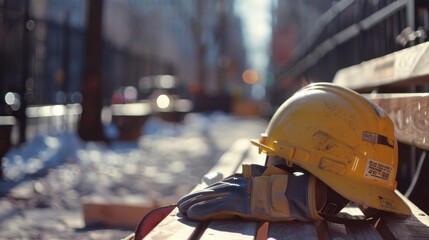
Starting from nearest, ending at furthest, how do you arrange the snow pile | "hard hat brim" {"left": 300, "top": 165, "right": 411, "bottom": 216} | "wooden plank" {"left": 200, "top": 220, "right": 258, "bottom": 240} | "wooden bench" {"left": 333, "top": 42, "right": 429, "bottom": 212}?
1. "wooden plank" {"left": 200, "top": 220, "right": 258, "bottom": 240}
2. "hard hat brim" {"left": 300, "top": 165, "right": 411, "bottom": 216}
3. "wooden bench" {"left": 333, "top": 42, "right": 429, "bottom": 212}
4. the snow pile

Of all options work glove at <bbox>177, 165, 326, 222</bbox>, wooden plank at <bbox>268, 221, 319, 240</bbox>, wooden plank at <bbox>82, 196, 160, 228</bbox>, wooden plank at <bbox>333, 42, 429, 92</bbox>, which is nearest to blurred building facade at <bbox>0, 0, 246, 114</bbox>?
wooden plank at <bbox>82, 196, 160, 228</bbox>

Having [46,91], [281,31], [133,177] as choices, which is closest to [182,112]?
[281,31]

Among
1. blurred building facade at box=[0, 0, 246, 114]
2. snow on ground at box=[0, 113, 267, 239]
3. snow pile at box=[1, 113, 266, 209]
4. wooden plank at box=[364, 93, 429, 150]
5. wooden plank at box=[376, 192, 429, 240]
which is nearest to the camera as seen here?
wooden plank at box=[376, 192, 429, 240]

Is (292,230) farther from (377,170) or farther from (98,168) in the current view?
(98,168)

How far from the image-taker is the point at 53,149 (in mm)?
12336

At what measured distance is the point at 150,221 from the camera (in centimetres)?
317

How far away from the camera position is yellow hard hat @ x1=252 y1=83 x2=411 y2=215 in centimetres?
295

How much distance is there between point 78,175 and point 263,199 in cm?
659

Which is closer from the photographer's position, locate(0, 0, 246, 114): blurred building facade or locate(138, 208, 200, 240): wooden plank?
locate(138, 208, 200, 240): wooden plank

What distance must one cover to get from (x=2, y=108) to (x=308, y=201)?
10109 millimetres

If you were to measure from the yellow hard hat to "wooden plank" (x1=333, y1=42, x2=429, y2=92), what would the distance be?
0.37m

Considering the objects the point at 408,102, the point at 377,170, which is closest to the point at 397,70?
the point at 408,102

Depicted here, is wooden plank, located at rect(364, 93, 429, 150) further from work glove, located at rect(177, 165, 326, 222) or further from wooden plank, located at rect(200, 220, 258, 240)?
wooden plank, located at rect(200, 220, 258, 240)

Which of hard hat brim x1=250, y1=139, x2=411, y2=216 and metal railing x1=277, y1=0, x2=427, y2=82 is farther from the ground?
metal railing x1=277, y1=0, x2=427, y2=82
